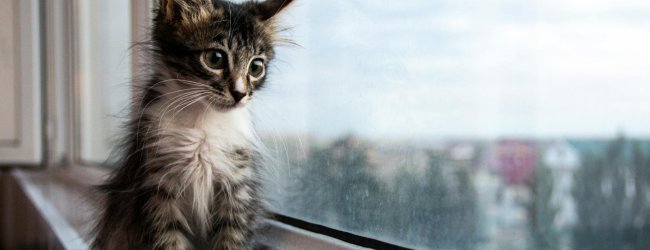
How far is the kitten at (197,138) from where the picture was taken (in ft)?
2.34

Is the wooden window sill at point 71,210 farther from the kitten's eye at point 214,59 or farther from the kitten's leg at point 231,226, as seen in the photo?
the kitten's eye at point 214,59

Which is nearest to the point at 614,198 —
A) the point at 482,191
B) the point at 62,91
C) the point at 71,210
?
the point at 482,191

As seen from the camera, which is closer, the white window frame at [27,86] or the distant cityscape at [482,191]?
the distant cityscape at [482,191]

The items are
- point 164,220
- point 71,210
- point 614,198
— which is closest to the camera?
point 614,198

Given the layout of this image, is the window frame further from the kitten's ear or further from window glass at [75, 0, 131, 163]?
the kitten's ear

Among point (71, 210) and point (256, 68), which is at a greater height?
point (256, 68)

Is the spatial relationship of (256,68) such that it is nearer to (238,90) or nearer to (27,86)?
(238,90)

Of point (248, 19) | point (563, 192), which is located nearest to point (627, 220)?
point (563, 192)

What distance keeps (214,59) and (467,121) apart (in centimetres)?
31

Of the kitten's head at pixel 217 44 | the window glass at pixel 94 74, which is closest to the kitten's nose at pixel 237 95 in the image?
the kitten's head at pixel 217 44

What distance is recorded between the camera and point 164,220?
2.32ft

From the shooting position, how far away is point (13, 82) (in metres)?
2.53

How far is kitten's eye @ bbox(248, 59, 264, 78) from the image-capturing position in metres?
0.76

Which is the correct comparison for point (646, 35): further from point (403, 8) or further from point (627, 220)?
point (403, 8)
